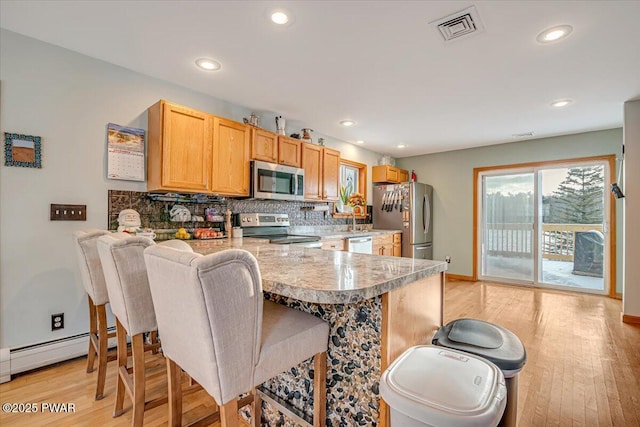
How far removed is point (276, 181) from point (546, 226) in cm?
445

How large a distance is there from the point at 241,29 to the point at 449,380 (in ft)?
7.47

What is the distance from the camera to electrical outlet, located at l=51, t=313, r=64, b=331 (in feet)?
7.22

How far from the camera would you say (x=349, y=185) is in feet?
17.4

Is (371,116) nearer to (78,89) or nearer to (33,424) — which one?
(78,89)

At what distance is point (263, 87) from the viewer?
2.88m

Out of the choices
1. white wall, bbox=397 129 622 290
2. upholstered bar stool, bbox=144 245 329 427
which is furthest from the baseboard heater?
white wall, bbox=397 129 622 290

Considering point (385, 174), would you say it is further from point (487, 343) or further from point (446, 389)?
point (446, 389)

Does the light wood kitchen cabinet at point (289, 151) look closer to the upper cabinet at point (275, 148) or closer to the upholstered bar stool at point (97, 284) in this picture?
the upper cabinet at point (275, 148)

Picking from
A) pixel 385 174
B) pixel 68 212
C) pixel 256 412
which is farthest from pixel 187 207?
pixel 385 174

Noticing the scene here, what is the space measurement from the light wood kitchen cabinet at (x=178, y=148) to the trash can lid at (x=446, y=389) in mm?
2381

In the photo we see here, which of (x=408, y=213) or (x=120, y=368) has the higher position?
(x=408, y=213)

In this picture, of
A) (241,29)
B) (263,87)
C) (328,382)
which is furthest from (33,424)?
(263,87)

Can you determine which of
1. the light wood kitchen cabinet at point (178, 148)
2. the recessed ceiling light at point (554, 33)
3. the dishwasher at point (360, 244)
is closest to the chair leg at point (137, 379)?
the light wood kitchen cabinet at point (178, 148)

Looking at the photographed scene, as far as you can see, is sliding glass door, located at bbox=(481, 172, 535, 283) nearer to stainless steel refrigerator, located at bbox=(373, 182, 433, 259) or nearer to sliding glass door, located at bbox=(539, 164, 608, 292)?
sliding glass door, located at bbox=(539, 164, 608, 292)
